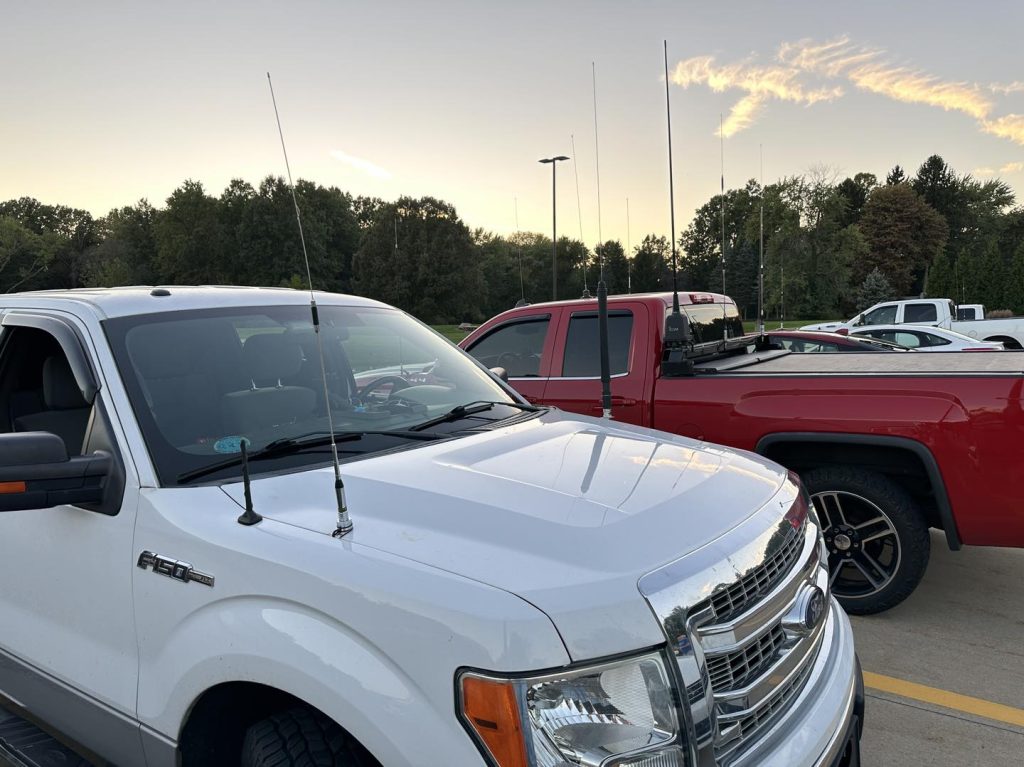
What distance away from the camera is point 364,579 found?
1.52 metres

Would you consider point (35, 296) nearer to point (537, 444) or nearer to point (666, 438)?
point (537, 444)

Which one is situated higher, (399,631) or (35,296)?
(35,296)

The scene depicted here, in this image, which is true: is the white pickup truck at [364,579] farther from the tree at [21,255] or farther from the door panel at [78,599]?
the tree at [21,255]

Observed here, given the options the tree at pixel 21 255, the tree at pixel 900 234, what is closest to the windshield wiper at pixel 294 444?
the tree at pixel 900 234

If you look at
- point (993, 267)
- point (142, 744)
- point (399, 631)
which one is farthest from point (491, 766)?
point (993, 267)

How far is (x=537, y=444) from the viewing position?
7.97ft

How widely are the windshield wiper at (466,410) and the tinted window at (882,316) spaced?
2119 cm

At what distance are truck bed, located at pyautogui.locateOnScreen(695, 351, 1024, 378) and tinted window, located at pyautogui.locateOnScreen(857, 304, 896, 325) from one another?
1770cm

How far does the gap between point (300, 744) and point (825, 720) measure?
52.1 inches

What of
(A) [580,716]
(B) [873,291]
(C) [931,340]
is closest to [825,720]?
(A) [580,716]

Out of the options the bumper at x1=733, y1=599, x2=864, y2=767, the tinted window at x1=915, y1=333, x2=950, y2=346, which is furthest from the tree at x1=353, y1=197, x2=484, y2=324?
the bumper at x1=733, y1=599, x2=864, y2=767

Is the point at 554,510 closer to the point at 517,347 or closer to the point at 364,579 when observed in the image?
the point at 364,579

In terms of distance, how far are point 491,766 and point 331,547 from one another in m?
0.59

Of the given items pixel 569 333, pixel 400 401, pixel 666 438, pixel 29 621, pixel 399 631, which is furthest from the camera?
pixel 569 333
